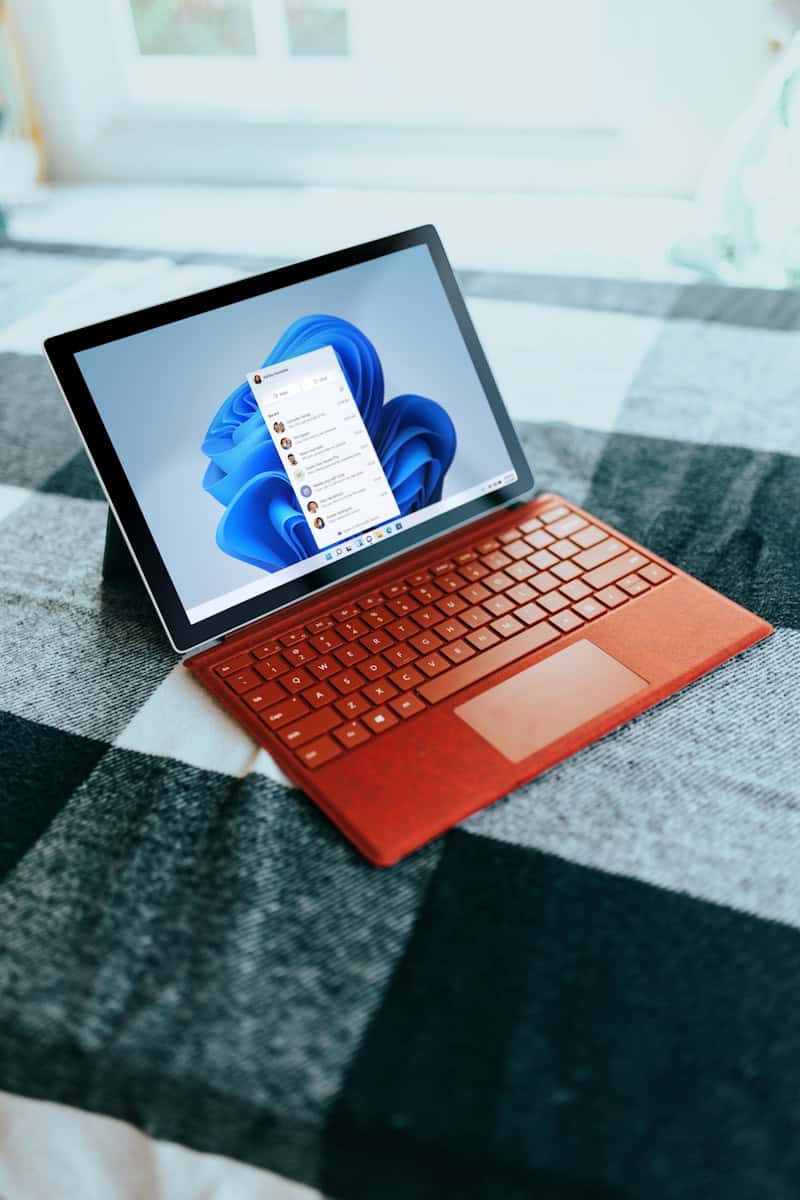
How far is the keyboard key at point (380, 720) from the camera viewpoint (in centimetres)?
58

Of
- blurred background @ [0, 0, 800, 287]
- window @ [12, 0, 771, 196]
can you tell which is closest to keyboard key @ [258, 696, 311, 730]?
blurred background @ [0, 0, 800, 287]

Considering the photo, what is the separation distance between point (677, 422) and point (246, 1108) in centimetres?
70

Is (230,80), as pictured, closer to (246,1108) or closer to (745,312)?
(745,312)

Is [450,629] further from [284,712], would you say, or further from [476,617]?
[284,712]

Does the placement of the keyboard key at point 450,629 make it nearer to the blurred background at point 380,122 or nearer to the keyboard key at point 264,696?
the keyboard key at point 264,696

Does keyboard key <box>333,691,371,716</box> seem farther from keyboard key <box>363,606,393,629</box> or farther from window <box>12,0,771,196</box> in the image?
window <box>12,0,771,196</box>

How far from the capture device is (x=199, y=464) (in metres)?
0.66

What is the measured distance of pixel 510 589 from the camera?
0.69 m

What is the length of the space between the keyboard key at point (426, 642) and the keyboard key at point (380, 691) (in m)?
0.04

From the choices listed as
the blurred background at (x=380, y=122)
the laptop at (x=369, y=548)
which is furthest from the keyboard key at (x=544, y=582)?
the blurred background at (x=380, y=122)

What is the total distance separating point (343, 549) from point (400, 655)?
0.34 ft

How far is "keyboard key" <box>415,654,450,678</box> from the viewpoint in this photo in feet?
2.03

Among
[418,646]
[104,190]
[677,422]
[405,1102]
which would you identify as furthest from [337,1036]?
[104,190]

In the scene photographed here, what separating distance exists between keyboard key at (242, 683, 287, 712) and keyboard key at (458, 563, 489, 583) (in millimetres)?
161
